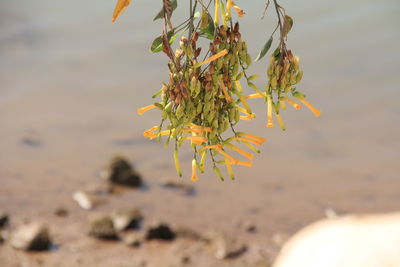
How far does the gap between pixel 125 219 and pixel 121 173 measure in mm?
731

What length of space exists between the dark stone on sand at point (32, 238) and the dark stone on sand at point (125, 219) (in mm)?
579

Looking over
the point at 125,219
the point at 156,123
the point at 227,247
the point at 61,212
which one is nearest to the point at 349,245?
the point at 227,247

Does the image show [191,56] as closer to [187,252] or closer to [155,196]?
[187,252]

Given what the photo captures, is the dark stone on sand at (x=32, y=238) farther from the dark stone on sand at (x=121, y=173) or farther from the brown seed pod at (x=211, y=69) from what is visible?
the brown seed pod at (x=211, y=69)

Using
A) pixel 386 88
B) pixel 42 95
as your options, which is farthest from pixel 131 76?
pixel 386 88

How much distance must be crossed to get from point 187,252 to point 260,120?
228 cm

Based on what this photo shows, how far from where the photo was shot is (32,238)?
4.93 meters

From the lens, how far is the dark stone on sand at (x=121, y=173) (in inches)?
234

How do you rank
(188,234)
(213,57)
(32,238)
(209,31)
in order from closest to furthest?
1. (213,57)
2. (209,31)
3. (32,238)
4. (188,234)

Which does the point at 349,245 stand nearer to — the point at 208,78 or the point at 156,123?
the point at 208,78

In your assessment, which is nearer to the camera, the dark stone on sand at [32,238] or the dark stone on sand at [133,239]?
the dark stone on sand at [32,238]

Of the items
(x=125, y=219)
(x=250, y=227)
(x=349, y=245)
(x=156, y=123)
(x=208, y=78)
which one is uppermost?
(x=208, y=78)

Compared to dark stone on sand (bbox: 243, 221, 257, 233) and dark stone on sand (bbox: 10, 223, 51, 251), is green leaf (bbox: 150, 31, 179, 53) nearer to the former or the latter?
dark stone on sand (bbox: 10, 223, 51, 251)

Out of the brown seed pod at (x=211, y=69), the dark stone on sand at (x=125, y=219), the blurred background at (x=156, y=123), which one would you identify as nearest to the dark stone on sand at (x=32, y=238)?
the blurred background at (x=156, y=123)
